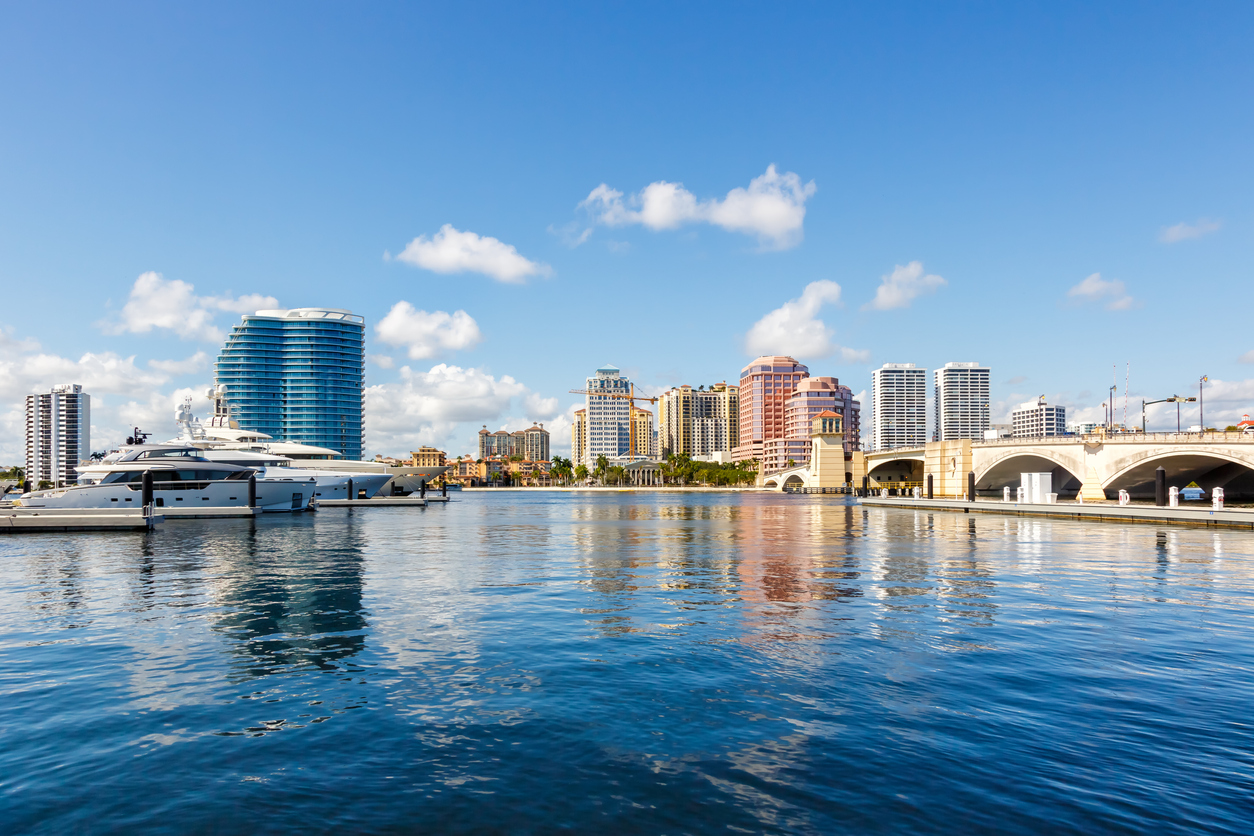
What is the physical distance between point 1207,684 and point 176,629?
68.7 ft

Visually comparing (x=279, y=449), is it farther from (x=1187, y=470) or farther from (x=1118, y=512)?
(x=1187, y=470)

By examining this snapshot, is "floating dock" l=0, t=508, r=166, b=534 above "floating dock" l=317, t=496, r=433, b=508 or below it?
above

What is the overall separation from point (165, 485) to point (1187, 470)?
369ft

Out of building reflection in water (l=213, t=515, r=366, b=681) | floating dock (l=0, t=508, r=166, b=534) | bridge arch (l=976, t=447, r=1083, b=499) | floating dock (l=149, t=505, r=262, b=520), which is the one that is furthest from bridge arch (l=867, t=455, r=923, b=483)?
building reflection in water (l=213, t=515, r=366, b=681)

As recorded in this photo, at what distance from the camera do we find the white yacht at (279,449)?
73.9 meters

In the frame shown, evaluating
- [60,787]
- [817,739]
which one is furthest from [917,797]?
[60,787]

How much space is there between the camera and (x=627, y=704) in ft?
35.7

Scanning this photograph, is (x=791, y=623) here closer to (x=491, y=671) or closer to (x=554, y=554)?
(x=491, y=671)

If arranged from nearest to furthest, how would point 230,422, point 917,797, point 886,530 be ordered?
point 917,797 → point 886,530 → point 230,422

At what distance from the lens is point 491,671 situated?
12.8m

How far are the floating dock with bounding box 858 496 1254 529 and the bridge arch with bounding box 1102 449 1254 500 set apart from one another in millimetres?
16755

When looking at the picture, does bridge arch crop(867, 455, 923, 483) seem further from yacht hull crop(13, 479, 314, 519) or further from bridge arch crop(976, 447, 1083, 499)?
yacht hull crop(13, 479, 314, 519)

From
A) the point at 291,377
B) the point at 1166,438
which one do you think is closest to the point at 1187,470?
the point at 1166,438

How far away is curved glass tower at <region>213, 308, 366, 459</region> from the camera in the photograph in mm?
167875
